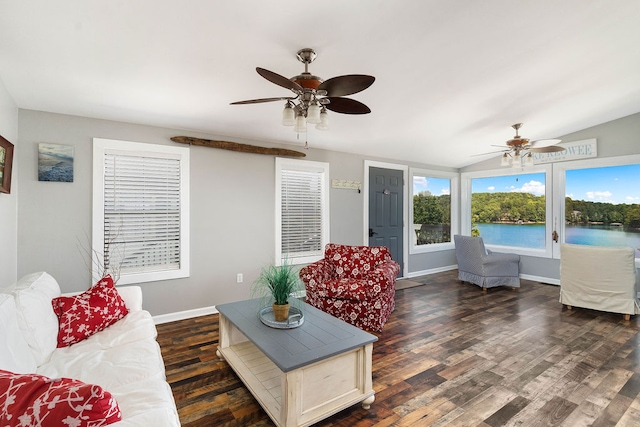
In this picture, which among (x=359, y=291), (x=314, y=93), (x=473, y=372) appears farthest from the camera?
(x=359, y=291)

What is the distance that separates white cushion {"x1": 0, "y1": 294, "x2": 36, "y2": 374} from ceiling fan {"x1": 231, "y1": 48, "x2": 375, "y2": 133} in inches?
65.9

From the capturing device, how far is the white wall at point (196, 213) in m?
2.93

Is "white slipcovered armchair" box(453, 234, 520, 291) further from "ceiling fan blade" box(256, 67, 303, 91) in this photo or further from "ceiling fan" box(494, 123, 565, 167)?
"ceiling fan blade" box(256, 67, 303, 91)

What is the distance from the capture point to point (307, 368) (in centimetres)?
179

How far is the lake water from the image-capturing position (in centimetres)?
486

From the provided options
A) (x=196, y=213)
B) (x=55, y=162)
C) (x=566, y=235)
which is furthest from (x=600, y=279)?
(x=55, y=162)

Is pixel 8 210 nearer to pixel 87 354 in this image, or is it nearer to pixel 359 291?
pixel 87 354

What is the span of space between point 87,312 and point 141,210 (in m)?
1.53

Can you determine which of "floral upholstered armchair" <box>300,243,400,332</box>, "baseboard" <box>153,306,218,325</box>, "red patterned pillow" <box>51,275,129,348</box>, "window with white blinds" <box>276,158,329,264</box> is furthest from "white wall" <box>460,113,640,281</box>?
"red patterned pillow" <box>51,275,129,348</box>

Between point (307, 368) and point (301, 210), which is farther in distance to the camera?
point (301, 210)

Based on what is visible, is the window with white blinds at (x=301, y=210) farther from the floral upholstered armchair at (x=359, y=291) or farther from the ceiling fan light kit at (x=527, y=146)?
the ceiling fan light kit at (x=527, y=146)

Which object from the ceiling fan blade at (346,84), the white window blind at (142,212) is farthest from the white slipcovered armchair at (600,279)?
the white window blind at (142,212)

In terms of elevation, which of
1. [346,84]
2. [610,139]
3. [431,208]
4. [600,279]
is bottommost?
[600,279]

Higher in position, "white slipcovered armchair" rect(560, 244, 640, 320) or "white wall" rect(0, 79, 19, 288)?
"white wall" rect(0, 79, 19, 288)
